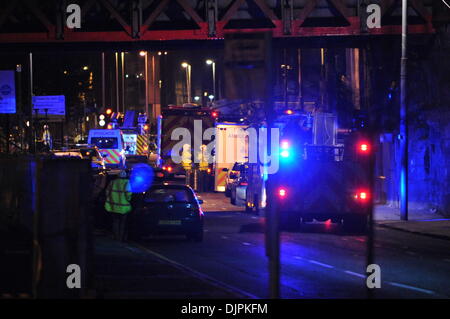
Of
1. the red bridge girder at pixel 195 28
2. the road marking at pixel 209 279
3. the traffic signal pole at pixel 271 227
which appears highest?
the red bridge girder at pixel 195 28

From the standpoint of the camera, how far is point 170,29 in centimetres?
2522

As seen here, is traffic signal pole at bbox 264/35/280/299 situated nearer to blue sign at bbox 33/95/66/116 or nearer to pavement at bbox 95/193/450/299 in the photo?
pavement at bbox 95/193/450/299

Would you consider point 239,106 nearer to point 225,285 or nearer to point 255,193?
point 255,193

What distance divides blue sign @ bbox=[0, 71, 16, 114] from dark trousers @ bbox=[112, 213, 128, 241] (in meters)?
17.4

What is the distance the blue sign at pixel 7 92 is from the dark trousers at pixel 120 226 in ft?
57.2

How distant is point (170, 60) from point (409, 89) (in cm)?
7321

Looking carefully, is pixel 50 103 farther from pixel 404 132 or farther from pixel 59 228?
pixel 59 228

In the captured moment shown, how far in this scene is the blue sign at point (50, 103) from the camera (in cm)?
4904

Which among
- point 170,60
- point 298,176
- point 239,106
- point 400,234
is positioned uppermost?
point 170,60

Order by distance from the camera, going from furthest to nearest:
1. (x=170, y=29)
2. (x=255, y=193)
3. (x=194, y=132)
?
(x=194, y=132)
(x=255, y=193)
(x=170, y=29)

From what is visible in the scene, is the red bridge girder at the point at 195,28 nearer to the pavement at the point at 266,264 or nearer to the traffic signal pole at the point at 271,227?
the pavement at the point at 266,264

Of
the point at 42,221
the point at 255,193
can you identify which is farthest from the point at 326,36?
the point at 42,221

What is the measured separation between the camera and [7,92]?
36.0 metres

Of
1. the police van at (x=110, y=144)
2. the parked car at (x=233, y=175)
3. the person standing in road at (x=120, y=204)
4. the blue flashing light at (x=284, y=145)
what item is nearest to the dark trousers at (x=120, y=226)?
the person standing in road at (x=120, y=204)
